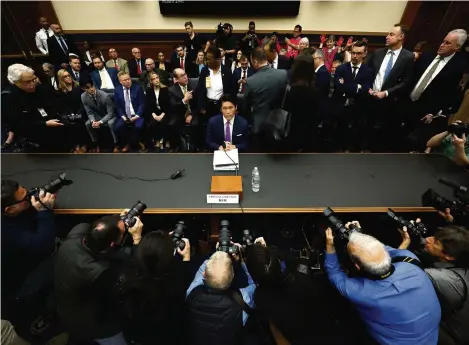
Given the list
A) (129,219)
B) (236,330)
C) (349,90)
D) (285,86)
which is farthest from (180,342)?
(349,90)

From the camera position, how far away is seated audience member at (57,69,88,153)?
3.84 meters

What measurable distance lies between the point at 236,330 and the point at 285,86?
2510 mm

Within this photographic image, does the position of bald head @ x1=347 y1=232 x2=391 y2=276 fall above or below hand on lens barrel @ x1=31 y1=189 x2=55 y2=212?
above

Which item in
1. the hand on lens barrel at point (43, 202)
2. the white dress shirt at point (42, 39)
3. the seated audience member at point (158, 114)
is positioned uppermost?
the white dress shirt at point (42, 39)

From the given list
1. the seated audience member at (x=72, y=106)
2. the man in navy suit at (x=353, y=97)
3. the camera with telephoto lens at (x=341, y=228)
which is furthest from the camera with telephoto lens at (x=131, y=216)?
the man in navy suit at (x=353, y=97)

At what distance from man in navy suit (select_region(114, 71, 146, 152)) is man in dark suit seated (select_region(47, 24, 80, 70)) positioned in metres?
2.30

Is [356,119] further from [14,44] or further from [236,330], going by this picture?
[14,44]

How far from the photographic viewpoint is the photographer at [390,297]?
5.32 feet

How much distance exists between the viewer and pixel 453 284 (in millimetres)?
1781

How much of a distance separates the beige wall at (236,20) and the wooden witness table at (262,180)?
438 cm

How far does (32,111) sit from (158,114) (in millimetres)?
1550

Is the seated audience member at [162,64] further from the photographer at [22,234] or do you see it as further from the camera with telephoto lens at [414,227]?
the camera with telephoto lens at [414,227]

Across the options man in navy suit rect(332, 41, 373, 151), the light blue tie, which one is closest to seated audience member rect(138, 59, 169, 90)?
man in navy suit rect(332, 41, 373, 151)

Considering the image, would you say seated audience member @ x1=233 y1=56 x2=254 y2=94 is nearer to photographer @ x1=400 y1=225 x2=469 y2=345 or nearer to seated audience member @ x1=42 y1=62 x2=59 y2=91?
seated audience member @ x1=42 y1=62 x2=59 y2=91
